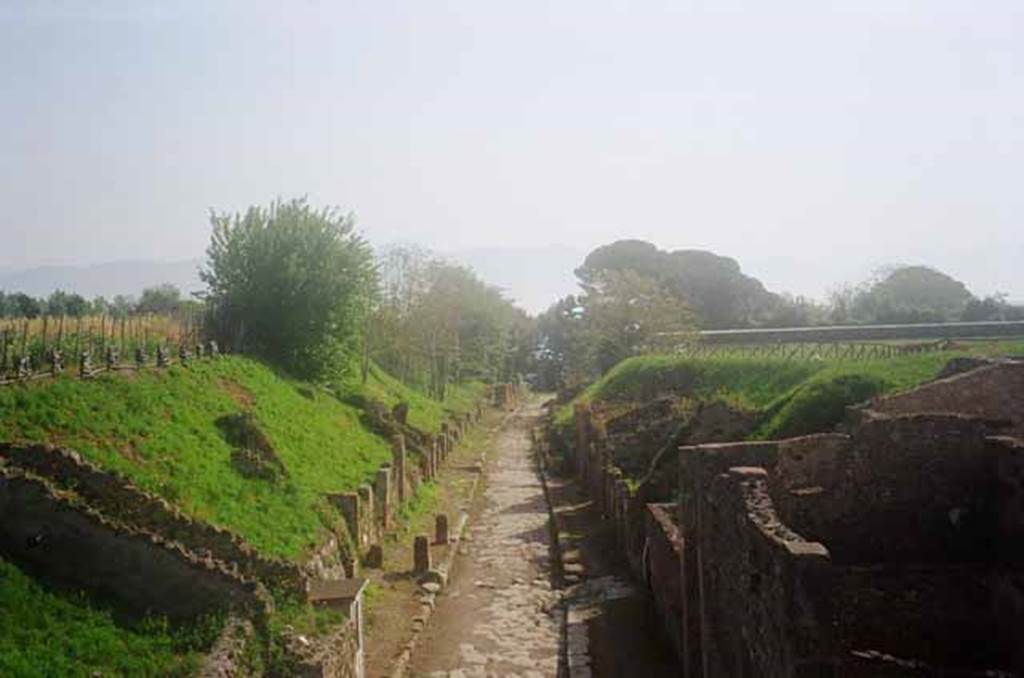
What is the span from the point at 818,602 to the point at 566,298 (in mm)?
88072

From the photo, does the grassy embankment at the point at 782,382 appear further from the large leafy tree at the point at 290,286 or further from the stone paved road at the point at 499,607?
the large leafy tree at the point at 290,286

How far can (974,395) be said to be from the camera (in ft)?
50.6

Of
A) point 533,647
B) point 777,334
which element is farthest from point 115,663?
point 777,334

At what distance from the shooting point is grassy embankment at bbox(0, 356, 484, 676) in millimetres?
11172

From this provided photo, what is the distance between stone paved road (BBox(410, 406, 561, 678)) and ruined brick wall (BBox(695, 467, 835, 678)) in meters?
4.15

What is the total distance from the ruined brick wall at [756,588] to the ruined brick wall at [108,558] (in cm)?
597

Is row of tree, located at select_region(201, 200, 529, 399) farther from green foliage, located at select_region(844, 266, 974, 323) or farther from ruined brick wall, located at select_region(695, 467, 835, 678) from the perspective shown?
green foliage, located at select_region(844, 266, 974, 323)

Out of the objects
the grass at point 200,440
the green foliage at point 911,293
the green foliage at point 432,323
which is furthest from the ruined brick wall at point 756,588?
the green foliage at point 911,293

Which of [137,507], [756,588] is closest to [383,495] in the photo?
[137,507]

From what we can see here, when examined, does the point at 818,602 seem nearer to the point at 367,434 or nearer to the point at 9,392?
the point at 9,392

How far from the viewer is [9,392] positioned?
14.9m

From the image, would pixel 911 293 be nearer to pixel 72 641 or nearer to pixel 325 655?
pixel 325 655

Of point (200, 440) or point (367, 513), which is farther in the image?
point (367, 513)

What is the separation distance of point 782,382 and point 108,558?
19.0 metres
